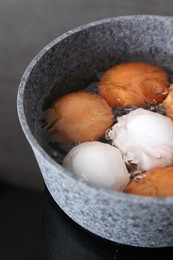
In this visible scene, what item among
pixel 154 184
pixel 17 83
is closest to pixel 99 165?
pixel 154 184

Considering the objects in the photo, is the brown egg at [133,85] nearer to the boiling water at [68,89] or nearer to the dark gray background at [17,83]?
the boiling water at [68,89]

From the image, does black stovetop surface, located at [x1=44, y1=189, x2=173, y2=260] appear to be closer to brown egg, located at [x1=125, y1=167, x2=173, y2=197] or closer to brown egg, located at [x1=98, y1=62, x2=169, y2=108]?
brown egg, located at [x1=125, y1=167, x2=173, y2=197]

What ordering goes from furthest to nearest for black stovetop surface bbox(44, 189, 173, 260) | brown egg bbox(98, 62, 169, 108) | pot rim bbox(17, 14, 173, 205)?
brown egg bbox(98, 62, 169, 108) < black stovetop surface bbox(44, 189, 173, 260) < pot rim bbox(17, 14, 173, 205)

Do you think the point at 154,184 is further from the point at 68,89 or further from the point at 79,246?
the point at 68,89

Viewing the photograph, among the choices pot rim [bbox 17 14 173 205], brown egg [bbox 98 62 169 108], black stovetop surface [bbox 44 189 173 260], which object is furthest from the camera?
brown egg [bbox 98 62 169 108]

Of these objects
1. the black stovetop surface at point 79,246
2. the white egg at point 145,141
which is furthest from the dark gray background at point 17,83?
the white egg at point 145,141

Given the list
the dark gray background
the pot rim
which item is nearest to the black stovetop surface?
the dark gray background
